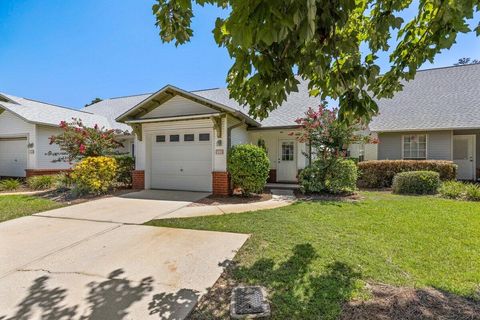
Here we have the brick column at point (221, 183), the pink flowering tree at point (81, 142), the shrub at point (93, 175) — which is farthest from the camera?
the pink flowering tree at point (81, 142)

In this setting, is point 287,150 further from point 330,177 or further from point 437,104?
point 437,104

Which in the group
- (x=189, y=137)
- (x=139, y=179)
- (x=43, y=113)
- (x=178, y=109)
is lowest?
(x=139, y=179)

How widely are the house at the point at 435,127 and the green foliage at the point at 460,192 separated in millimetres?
4772

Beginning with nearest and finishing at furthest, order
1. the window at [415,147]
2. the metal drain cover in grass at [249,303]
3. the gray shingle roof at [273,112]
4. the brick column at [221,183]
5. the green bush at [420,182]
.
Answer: the metal drain cover in grass at [249,303] < the brick column at [221,183] < the green bush at [420,182] < the gray shingle roof at [273,112] < the window at [415,147]

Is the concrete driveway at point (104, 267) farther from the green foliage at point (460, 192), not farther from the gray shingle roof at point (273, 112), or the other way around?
the green foliage at point (460, 192)

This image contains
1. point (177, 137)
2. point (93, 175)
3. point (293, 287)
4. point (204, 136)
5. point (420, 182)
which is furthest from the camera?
point (177, 137)

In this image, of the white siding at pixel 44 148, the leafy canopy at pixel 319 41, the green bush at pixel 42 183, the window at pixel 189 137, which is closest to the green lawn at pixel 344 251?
Answer: the leafy canopy at pixel 319 41

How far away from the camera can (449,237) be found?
503 cm

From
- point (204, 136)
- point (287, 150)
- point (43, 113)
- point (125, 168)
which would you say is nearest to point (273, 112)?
point (287, 150)

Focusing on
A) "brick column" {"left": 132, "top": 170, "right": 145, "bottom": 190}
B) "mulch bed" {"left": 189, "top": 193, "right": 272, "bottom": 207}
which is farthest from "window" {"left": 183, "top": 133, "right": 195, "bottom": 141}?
"mulch bed" {"left": 189, "top": 193, "right": 272, "bottom": 207}

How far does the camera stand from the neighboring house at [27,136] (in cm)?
1379

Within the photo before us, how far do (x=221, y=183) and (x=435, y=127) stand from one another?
1205cm

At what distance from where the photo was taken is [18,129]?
14.3 meters

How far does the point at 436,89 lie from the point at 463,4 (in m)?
17.1
